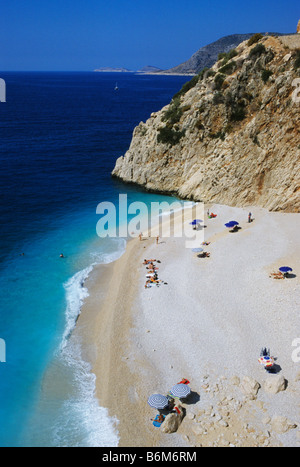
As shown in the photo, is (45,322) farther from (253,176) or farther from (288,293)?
(253,176)

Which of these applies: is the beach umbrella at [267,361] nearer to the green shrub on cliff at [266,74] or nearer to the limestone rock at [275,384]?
the limestone rock at [275,384]

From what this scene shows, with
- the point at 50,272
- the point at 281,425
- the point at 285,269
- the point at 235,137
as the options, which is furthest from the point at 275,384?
the point at 235,137

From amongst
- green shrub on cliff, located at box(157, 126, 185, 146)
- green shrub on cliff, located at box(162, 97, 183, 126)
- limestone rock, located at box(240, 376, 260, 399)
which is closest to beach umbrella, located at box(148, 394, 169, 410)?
limestone rock, located at box(240, 376, 260, 399)

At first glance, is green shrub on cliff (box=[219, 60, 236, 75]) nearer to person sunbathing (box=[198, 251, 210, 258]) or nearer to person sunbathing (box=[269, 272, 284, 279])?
person sunbathing (box=[198, 251, 210, 258])

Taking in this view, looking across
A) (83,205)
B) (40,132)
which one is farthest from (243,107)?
(40,132)

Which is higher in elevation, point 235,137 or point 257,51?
point 257,51

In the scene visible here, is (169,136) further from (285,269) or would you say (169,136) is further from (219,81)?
(285,269)
